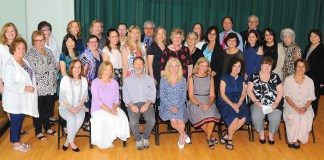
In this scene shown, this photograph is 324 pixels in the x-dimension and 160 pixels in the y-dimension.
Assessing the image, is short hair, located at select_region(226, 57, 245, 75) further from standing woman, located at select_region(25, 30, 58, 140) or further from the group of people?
standing woman, located at select_region(25, 30, 58, 140)

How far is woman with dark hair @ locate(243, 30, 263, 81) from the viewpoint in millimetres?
5051

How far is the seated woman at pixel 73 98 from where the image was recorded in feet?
14.0

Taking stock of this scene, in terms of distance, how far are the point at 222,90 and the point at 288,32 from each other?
4.87 ft

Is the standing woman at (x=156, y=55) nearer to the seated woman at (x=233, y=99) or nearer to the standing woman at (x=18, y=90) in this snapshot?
the seated woman at (x=233, y=99)

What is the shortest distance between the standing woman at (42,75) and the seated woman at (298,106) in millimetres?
3215

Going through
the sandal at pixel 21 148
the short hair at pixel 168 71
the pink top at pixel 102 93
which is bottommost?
the sandal at pixel 21 148

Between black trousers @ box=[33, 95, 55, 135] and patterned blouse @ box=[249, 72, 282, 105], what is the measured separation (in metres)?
2.81

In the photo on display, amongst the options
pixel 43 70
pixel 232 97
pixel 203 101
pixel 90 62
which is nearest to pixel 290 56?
pixel 232 97

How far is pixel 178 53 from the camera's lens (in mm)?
4832

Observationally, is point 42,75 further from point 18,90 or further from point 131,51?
point 131,51

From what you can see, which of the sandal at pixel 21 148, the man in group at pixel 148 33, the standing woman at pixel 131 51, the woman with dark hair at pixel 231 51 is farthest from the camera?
the man in group at pixel 148 33

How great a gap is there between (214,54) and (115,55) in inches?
57.7

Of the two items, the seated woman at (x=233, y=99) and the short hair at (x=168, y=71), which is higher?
the short hair at (x=168, y=71)

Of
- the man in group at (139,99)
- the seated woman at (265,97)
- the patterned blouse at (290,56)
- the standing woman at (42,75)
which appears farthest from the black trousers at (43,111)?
the patterned blouse at (290,56)
